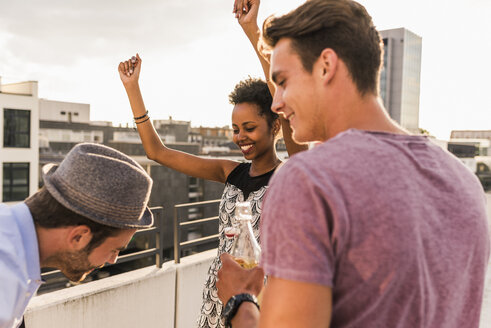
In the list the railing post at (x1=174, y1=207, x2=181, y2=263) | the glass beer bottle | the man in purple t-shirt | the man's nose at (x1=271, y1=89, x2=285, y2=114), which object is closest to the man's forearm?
the man in purple t-shirt

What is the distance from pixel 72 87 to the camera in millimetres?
62156

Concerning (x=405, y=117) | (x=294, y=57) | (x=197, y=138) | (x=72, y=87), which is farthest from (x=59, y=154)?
(x=405, y=117)

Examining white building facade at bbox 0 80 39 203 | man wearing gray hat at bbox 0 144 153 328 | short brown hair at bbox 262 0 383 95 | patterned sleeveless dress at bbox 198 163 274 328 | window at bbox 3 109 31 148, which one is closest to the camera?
short brown hair at bbox 262 0 383 95

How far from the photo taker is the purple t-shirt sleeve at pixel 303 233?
0.75 meters

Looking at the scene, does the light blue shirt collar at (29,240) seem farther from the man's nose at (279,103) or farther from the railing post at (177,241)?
the railing post at (177,241)

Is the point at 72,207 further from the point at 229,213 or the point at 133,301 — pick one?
the point at 133,301

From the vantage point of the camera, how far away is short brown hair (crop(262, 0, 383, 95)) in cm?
92

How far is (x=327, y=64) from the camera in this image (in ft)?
3.07

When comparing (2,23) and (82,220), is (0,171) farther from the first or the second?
(82,220)

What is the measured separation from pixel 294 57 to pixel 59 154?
152 ft

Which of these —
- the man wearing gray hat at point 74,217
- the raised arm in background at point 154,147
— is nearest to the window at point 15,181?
the raised arm in background at point 154,147

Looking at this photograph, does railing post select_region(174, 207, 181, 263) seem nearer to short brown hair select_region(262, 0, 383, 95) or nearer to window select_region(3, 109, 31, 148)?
short brown hair select_region(262, 0, 383, 95)

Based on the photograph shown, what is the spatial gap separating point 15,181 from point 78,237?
38.8 metres

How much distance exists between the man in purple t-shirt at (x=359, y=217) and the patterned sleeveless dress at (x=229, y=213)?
121 cm
